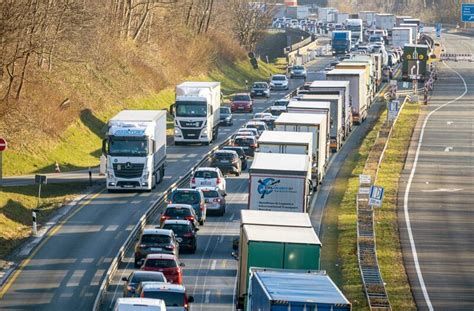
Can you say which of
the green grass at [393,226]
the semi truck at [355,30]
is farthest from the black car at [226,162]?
the semi truck at [355,30]

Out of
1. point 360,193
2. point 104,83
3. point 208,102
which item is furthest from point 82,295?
point 104,83

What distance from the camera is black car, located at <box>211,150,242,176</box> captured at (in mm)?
64812

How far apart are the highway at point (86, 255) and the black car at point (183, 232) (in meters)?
0.49

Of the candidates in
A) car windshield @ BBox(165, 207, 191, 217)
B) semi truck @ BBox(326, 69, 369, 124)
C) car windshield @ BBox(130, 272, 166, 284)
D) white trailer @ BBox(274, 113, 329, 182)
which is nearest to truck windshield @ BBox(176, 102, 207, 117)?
white trailer @ BBox(274, 113, 329, 182)

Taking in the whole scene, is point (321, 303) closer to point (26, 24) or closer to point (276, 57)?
point (26, 24)

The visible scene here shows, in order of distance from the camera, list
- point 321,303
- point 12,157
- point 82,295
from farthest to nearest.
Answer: point 12,157
point 82,295
point 321,303

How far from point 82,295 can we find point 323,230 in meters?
14.9

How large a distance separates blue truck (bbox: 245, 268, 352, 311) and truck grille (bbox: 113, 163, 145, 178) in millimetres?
27614

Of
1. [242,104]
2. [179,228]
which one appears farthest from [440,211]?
[242,104]

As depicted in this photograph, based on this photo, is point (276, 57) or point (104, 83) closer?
point (104, 83)

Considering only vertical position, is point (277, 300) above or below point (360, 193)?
above

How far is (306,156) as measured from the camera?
49750 millimetres

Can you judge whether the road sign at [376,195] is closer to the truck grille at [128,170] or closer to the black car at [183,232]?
the black car at [183,232]

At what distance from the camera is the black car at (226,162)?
2552 inches
